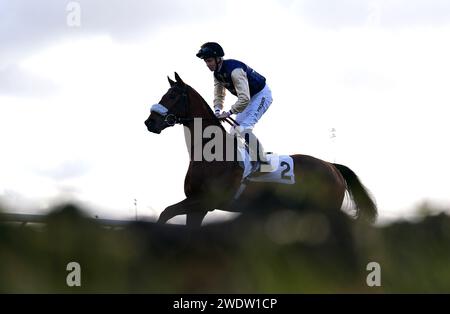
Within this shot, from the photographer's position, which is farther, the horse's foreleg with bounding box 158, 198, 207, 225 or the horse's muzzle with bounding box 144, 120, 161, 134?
the horse's muzzle with bounding box 144, 120, 161, 134

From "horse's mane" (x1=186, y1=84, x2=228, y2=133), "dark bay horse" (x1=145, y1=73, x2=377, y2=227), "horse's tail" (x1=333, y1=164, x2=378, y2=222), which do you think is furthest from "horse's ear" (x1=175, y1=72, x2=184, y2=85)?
"horse's tail" (x1=333, y1=164, x2=378, y2=222)

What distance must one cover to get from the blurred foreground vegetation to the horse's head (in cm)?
367

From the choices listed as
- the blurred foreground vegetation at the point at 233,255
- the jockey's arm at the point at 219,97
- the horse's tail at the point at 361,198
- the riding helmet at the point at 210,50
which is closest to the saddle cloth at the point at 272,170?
the jockey's arm at the point at 219,97

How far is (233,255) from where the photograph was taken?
4.59 meters

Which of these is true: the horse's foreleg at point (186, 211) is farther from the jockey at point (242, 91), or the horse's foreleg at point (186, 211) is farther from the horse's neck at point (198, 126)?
the jockey at point (242, 91)

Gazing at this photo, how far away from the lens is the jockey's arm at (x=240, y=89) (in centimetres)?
936

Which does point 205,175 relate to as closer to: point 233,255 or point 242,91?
point 242,91

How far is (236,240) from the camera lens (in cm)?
474

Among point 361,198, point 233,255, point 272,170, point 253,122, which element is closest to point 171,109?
point 253,122

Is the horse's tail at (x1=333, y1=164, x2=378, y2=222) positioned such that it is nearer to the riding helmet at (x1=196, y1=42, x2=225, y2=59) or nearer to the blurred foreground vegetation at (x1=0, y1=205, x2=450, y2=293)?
the riding helmet at (x1=196, y1=42, x2=225, y2=59)

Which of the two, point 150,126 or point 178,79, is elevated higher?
point 178,79

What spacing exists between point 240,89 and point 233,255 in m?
4.99

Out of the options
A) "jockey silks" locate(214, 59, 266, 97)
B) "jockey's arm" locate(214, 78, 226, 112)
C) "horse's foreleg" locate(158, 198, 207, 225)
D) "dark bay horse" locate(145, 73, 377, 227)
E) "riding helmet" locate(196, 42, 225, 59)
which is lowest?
"horse's foreleg" locate(158, 198, 207, 225)

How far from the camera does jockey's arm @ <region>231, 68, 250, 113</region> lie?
30.7 feet
